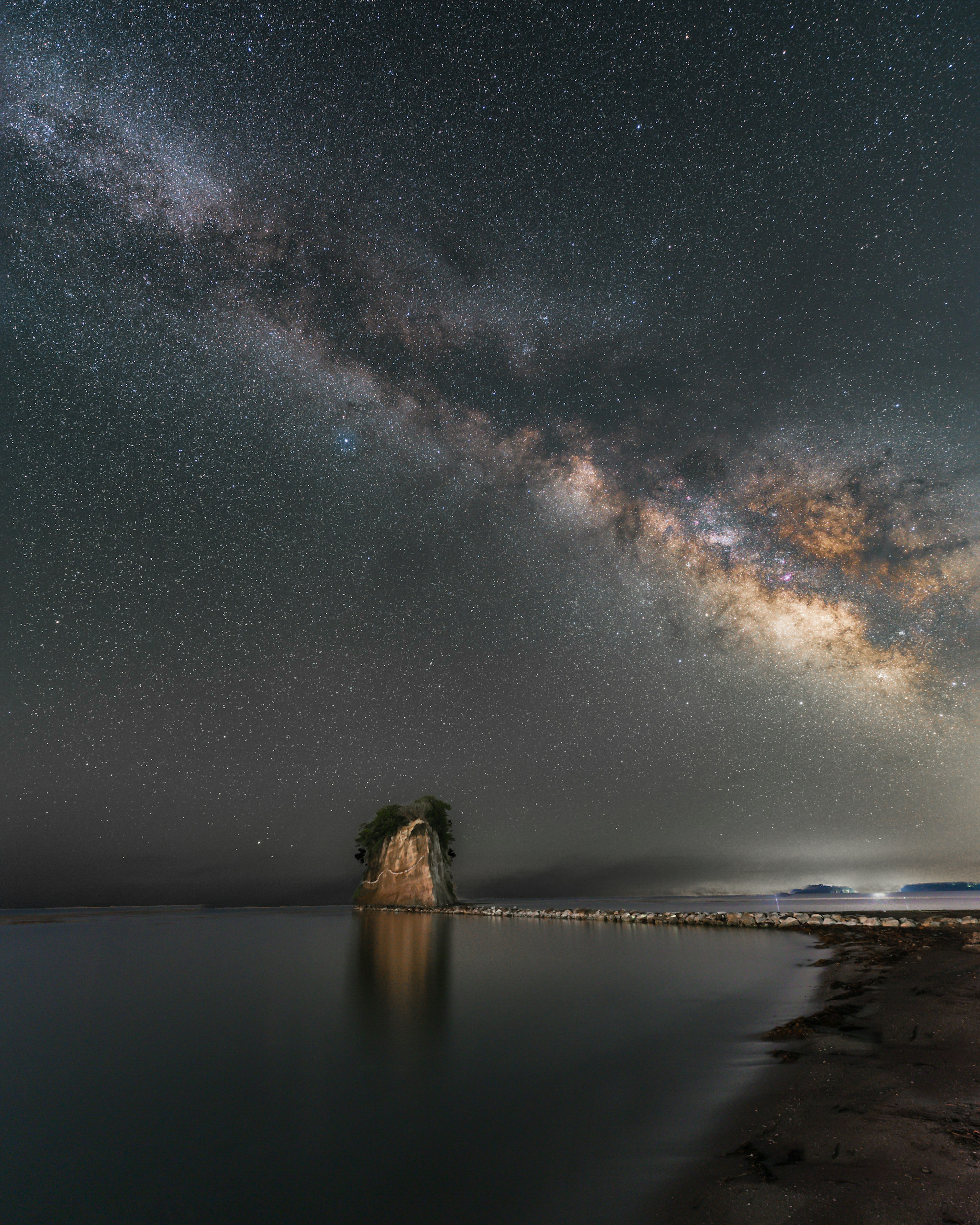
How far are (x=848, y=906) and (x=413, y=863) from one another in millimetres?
76579

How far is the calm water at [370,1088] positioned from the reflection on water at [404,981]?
0.19 metres

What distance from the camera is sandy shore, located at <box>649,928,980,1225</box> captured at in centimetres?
513

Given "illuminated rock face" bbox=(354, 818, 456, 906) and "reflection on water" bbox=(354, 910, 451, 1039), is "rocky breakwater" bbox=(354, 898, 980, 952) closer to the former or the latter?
"illuminated rock face" bbox=(354, 818, 456, 906)

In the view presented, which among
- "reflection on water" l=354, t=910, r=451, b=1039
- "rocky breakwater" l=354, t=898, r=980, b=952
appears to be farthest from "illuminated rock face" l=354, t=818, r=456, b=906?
"reflection on water" l=354, t=910, r=451, b=1039

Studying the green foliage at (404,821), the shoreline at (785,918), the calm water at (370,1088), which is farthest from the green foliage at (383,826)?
the calm water at (370,1088)

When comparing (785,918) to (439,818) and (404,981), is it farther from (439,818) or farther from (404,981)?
(439,818)

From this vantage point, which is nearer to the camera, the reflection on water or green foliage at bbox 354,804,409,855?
the reflection on water

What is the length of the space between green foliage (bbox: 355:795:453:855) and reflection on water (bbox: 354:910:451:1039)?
47.6 m

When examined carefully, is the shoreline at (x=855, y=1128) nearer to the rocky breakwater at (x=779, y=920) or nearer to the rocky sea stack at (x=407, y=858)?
the rocky breakwater at (x=779, y=920)

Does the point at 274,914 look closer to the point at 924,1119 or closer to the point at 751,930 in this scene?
the point at 751,930

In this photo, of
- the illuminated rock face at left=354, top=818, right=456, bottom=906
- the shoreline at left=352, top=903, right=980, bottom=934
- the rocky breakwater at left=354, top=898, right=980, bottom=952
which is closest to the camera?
the rocky breakwater at left=354, top=898, right=980, bottom=952

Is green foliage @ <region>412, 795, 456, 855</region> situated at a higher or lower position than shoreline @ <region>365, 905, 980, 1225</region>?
higher

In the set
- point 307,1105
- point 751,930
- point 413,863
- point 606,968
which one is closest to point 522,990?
point 606,968

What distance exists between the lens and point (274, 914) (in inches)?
4102
